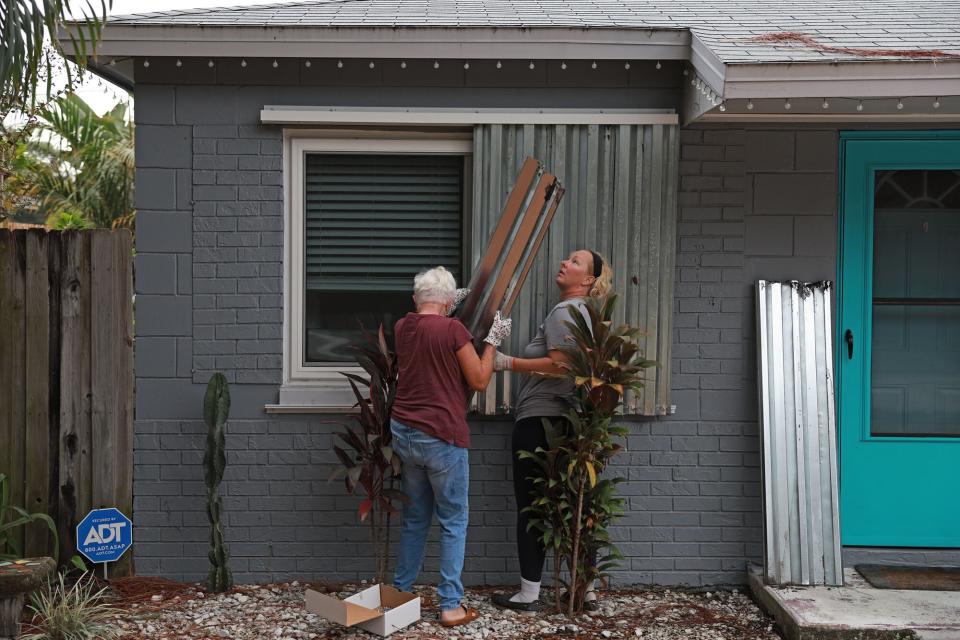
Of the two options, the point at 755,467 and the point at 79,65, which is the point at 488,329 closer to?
the point at 755,467

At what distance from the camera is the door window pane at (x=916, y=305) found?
16.7ft

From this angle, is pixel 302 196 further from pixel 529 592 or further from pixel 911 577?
pixel 911 577

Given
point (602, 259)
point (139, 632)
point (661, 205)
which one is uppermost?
point (661, 205)

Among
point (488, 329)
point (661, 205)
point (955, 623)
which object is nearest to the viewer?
point (955, 623)

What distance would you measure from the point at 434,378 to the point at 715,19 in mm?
2638

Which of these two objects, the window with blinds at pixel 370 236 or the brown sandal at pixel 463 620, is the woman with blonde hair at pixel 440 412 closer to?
the brown sandal at pixel 463 620

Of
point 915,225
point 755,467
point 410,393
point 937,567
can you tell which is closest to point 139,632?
point 410,393

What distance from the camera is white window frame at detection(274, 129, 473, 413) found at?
16.5 ft

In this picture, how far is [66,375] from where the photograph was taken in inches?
194

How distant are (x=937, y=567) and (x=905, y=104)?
95.6 inches

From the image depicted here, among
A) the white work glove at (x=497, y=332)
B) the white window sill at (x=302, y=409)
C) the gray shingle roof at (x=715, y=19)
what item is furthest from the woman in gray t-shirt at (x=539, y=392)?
the gray shingle roof at (x=715, y=19)

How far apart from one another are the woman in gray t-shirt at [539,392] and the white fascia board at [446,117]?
783mm

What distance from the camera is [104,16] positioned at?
4.30 metres

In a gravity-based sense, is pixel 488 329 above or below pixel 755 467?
above
